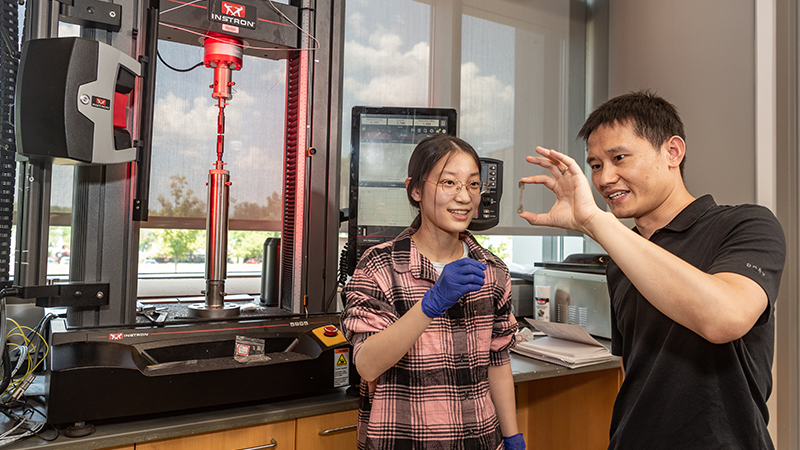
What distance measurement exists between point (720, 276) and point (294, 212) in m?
1.31

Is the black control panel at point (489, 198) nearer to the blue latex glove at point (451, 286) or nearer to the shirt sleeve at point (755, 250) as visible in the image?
the blue latex glove at point (451, 286)

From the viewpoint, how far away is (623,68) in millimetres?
2807

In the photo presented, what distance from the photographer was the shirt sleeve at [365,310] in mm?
1174

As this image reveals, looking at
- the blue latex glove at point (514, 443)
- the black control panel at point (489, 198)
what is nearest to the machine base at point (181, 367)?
the blue latex glove at point (514, 443)

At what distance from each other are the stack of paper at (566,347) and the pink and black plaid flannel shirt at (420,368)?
626 millimetres

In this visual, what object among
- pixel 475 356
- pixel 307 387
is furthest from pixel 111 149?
pixel 475 356

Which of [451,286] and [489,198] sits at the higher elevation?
[489,198]

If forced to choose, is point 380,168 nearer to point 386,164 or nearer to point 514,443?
point 386,164

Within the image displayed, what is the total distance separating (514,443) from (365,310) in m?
0.58

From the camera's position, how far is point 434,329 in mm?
1249

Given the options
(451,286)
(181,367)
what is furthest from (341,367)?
(451,286)

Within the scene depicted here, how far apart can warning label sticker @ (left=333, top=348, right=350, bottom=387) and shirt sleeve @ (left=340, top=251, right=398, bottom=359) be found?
0.82 feet

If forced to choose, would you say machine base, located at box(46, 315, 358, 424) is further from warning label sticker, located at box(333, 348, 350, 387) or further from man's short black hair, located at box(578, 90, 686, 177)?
man's short black hair, located at box(578, 90, 686, 177)

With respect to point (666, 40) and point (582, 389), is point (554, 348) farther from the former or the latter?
point (666, 40)
